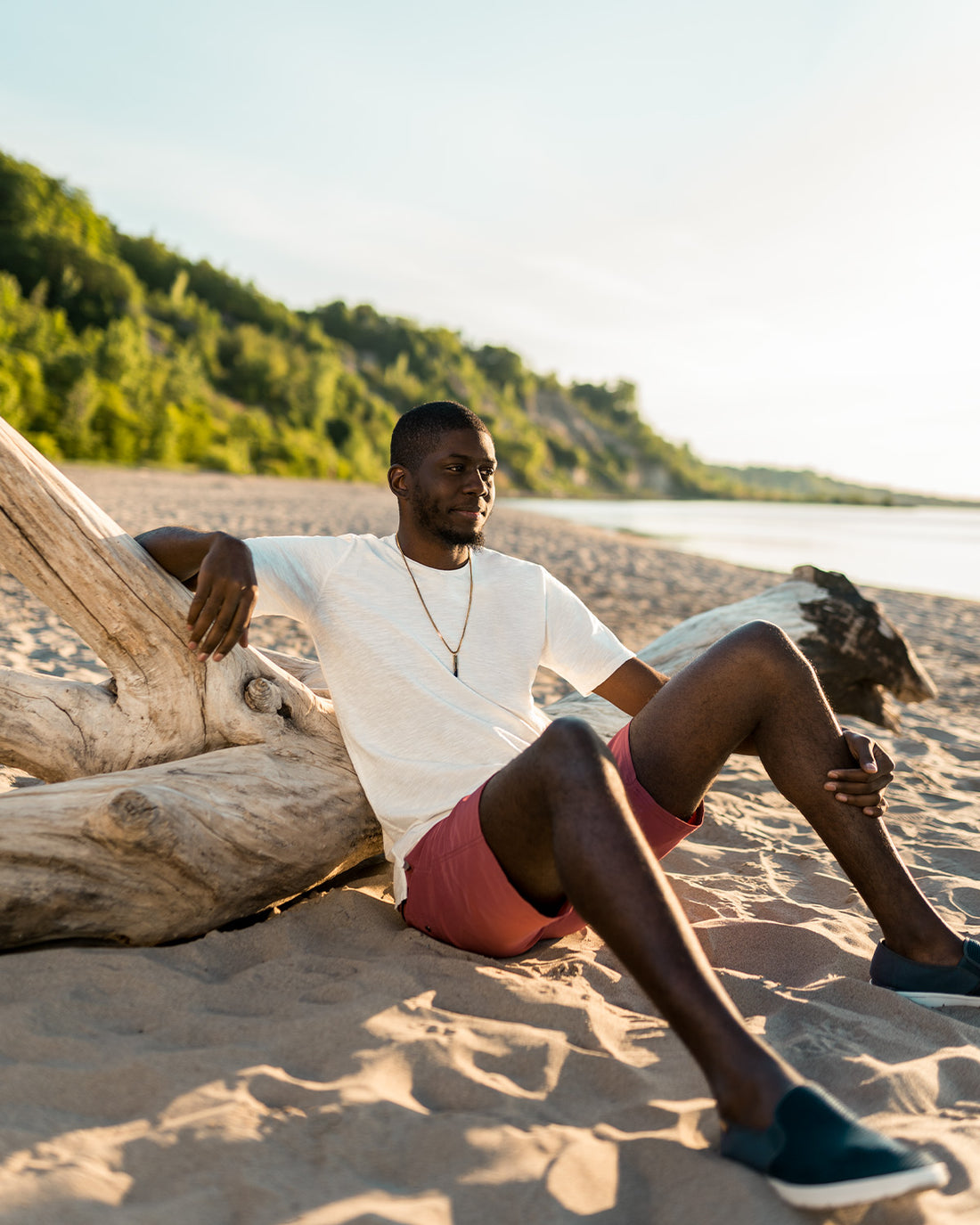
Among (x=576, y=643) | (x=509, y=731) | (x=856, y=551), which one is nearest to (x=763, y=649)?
(x=576, y=643)

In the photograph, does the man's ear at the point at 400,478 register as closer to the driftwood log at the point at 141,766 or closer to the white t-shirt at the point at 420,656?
the white t-shirt at the point at 420,656

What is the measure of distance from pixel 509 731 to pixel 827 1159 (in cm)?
134

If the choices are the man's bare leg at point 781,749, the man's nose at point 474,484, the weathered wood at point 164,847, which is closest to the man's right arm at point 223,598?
the weathered wood at point 164,847

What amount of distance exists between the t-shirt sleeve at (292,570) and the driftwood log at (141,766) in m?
0.35

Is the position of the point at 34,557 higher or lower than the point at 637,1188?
higher

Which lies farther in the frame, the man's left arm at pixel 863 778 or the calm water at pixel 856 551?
the calm water at pixel 856 551

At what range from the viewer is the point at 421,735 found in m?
2.48

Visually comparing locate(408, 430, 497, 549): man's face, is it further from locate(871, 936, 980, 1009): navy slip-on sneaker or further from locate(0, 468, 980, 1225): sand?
locate(871, 936, 980, 1009): navy slip-on sneaker

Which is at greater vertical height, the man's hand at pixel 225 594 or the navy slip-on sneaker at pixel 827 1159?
the man's hand at pixel 225 594

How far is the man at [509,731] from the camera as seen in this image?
1.90 metres

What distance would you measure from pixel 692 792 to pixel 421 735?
2.64 feet

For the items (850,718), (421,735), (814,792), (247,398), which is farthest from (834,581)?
(247,398)

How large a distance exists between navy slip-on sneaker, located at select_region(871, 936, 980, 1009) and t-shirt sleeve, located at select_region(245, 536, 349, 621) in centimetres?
200

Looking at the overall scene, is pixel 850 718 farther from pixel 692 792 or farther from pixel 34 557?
pixel 34 557
